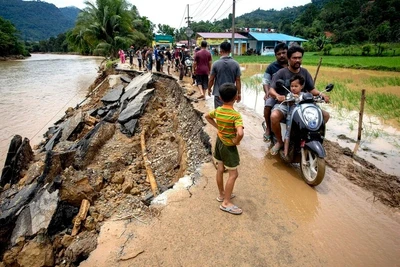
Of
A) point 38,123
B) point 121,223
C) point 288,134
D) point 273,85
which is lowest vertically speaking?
point 38,123

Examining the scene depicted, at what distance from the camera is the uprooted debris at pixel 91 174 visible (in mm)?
3404

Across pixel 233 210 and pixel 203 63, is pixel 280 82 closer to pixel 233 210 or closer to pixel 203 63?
pixel 233 210

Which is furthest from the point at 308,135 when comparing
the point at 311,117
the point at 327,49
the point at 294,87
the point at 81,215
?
the point at 327,49

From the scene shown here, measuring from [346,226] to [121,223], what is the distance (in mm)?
2421

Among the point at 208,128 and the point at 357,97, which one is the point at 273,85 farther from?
the point at 357,97

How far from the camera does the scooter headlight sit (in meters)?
3.19

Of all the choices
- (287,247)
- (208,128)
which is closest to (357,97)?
(208,128)

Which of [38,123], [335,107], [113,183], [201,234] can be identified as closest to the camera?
[201,234]

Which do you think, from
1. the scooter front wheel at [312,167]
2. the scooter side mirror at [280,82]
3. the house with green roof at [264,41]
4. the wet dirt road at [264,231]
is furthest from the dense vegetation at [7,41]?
the scooter front wheel at [312,167]

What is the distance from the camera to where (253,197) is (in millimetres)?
3121

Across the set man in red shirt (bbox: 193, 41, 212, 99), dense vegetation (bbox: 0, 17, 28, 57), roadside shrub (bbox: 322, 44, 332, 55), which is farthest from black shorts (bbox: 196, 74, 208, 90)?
dense vegetation (bbox: 0, 17, 28, 57)

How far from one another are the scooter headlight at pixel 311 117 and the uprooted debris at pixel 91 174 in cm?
175

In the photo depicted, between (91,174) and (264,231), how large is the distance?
4122 millimetres

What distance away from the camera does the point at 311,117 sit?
10.6 feet
